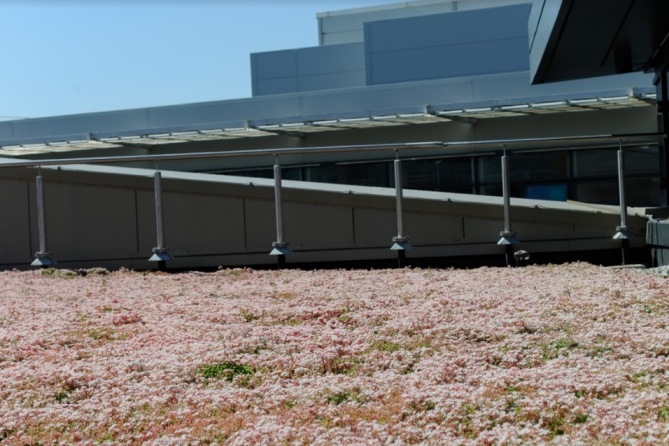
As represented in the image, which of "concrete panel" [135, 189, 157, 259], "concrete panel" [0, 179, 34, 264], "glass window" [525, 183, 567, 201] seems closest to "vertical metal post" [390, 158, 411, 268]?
"concrete panel" [135, 189, 157, 259]

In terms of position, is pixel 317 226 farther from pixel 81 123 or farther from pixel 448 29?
pixel 448 29

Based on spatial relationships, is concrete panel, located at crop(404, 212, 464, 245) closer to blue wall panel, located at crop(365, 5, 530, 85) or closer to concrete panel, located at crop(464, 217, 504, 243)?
concrete panel, located at crop(464, 217, 504, 243)

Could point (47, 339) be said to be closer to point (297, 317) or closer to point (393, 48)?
point (297, 317)

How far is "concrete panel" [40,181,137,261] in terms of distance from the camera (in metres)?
11.0

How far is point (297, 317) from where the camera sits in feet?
22.0

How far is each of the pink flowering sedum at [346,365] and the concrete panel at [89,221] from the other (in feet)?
Answer: 8.80

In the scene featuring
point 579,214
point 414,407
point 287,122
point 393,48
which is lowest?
point 414,407

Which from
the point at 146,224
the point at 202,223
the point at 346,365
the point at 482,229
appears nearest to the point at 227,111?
the point at 146,224

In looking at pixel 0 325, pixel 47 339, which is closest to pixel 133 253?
pixel 0 325

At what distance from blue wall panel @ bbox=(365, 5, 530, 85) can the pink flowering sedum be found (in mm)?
21780

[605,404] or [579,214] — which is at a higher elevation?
[579,214]

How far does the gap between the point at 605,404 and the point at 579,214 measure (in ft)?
21.3

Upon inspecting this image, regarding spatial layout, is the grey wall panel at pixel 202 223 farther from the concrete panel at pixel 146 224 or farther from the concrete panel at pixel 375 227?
the concrete panel at pixel 375 227

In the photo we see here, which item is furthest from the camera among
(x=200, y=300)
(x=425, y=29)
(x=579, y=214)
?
(x=425, y=29)
